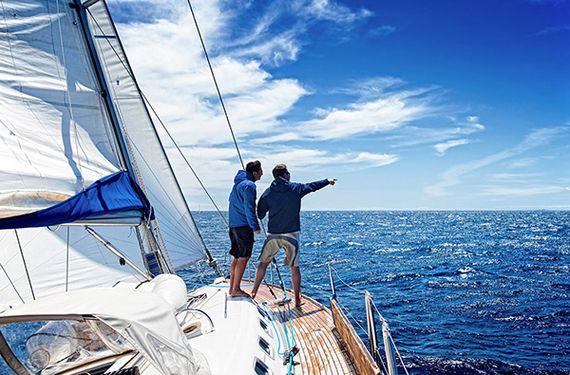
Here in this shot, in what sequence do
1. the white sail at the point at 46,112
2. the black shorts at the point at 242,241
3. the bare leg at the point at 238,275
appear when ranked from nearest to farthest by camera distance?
the white sail at the point at 46,112, the bare leg at the point at 238,275, the black shorts at the point at 242,241

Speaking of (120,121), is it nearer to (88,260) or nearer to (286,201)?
(88,260)

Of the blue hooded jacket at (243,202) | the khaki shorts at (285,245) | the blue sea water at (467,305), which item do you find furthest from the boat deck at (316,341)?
the blue hooded jacket at (243,202)

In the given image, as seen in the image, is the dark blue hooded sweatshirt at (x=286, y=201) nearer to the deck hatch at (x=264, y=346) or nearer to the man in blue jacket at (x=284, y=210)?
the man in blue jacket at (x=284, y=210)

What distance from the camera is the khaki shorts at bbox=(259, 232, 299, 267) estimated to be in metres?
6.25

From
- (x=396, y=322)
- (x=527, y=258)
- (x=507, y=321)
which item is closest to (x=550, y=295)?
(x=507, y=321)

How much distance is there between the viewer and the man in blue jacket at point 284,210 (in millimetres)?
6215

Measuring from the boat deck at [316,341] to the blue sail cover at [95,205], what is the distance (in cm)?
Answer: 295

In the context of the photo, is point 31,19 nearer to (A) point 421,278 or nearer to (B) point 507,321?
(B) point 507,321

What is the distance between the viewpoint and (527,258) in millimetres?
25000

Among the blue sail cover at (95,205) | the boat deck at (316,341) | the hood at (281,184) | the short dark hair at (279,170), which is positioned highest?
the short dark hair at (279,170)

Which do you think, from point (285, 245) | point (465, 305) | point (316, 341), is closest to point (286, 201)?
point (285, 245)

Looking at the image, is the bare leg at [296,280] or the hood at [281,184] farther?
the bare leg at [296,280]

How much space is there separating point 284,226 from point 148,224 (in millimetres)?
2214

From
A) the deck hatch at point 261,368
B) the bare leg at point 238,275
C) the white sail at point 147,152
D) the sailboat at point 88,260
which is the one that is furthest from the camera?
the white sail at point 147,152
